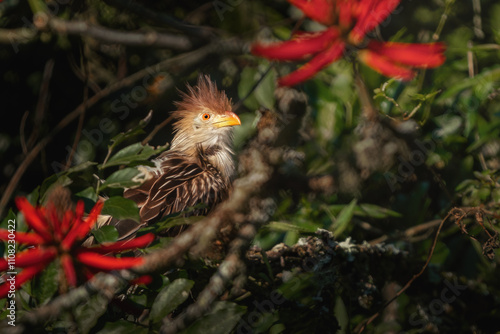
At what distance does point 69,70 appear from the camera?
153 centimetres

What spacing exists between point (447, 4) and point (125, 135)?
79cm

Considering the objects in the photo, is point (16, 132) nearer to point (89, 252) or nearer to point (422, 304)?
point (89, 252)

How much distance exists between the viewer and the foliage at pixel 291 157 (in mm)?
749

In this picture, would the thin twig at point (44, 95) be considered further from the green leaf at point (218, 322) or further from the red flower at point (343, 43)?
the green leaf at point (218, 322)

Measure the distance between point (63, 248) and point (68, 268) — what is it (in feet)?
0.09

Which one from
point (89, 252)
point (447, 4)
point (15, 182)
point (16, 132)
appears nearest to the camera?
point (89, 252)

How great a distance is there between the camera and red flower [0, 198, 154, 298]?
0.68 m

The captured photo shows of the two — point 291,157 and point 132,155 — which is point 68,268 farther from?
point 291,157

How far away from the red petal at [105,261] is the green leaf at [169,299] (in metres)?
0.06

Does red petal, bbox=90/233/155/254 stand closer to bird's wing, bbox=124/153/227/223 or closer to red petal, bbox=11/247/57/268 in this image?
red petal, bbox=11/247/57/268

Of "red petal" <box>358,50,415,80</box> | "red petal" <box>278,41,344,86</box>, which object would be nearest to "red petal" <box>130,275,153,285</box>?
"red petal" <box>278,41,344,86</box>

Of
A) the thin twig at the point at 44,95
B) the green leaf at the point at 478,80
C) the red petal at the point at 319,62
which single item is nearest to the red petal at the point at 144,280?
the red petal at the point at 319,62

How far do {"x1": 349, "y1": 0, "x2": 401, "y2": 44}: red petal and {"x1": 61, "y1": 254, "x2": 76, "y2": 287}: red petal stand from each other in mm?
564

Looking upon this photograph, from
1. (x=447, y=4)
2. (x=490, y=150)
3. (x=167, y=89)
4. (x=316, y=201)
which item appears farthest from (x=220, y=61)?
(x=490, y=150)
